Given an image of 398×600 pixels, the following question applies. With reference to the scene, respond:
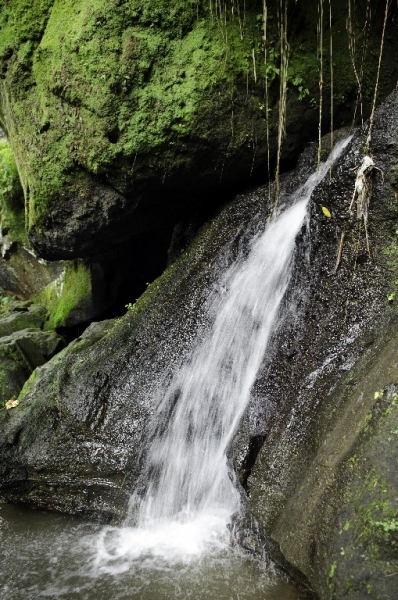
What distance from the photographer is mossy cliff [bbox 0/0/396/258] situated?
177 inches

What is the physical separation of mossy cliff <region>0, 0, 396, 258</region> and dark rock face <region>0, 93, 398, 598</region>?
0.68m

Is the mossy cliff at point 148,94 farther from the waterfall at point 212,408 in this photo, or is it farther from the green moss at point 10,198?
the green moss at point 10,198

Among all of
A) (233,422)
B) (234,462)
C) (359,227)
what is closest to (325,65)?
(359,227)

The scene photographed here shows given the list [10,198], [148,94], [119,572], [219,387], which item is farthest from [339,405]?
[10,198]

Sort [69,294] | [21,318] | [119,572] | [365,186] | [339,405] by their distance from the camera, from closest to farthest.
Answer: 1. [339,405]
2. [119,572]
3. [365,186]
4. [69,294]
5. [21,318]

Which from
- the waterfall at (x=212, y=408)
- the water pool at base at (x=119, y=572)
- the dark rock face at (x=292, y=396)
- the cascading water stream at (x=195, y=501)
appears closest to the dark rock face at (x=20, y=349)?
the dark rock face at (x=292, y=396)

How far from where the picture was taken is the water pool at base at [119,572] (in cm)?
303

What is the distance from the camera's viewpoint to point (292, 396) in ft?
11.4

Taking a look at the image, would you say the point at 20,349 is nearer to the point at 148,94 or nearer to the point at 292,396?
the point at 148,94

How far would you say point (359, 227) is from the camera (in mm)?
3650

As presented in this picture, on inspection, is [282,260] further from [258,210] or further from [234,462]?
[234,462]

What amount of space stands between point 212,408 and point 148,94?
2968 millimetres

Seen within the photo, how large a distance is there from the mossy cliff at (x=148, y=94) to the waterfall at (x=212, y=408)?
0.88m

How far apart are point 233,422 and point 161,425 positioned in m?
0.73
